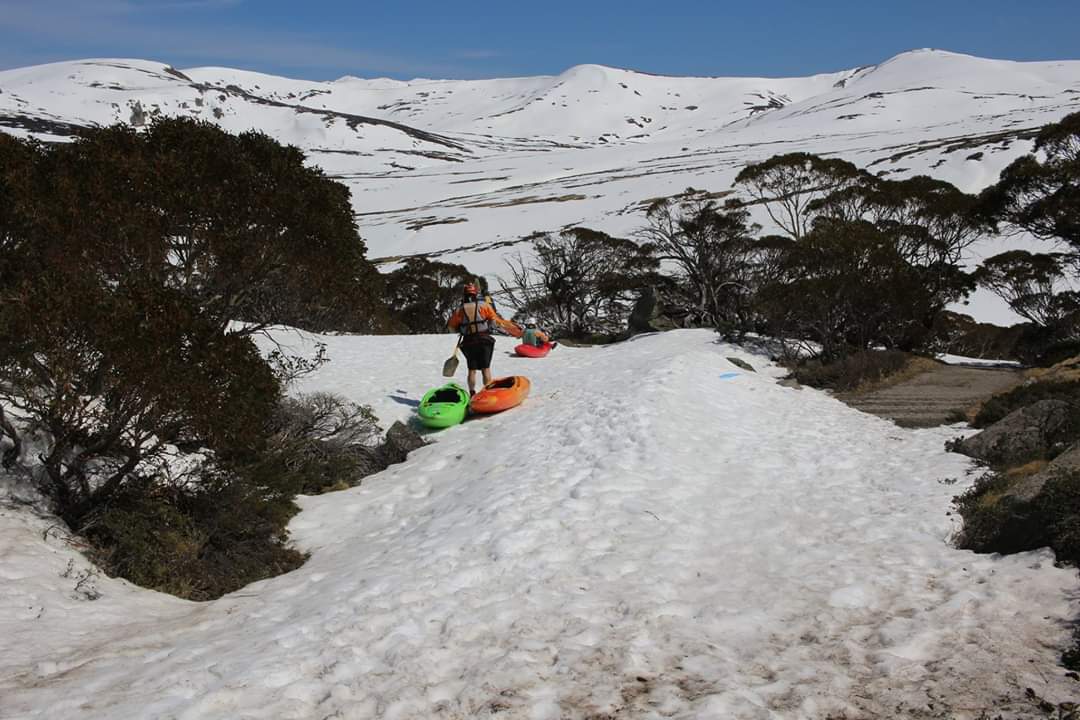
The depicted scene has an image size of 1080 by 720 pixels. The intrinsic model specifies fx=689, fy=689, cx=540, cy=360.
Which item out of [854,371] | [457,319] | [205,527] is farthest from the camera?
[854,371]

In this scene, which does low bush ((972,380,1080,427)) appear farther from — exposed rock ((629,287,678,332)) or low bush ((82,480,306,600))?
exposed rock ((629,287,678,332))

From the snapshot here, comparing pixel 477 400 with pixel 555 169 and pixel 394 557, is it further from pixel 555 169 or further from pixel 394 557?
pixel 555 169

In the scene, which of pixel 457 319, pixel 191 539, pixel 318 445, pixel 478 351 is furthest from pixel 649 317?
pixel 191 539

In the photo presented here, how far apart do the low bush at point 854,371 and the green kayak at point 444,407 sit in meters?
8.54

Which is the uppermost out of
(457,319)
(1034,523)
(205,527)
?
(457,319)

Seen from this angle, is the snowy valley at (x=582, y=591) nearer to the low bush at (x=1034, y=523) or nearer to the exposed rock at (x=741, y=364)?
the low bush at (x=1034, y=523)

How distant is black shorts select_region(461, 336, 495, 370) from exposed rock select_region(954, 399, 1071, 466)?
838cm

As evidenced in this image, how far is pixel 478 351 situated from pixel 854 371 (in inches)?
354

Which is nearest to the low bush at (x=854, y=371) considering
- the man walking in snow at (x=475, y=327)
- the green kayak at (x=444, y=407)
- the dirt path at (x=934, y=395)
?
the dirt path at (x=934, y=395)

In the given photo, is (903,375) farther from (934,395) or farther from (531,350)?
(531,350)

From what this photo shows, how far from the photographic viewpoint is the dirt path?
12.7 metres

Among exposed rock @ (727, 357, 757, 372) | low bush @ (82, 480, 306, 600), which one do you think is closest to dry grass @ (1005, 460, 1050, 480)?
low bush @ (82, 480, 306, 600)

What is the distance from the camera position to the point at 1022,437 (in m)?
8.95

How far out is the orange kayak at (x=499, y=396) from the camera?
13547mm
